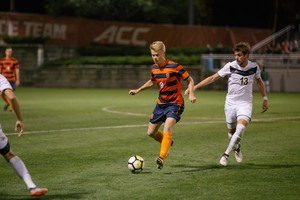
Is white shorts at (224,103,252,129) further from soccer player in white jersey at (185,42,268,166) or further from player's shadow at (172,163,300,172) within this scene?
player's shadow at (172,163,300,172)

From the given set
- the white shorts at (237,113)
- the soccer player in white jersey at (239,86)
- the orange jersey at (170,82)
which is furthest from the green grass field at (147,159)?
the orange jersey at (170,82)

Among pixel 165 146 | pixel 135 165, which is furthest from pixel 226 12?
pixel 135 165

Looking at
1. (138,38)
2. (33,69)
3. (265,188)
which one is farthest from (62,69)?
(265,188)

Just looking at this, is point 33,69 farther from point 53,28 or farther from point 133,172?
point 133,172

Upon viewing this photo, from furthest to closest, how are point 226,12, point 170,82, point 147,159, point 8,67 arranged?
point 226,12, point 8,67, point 147,159, point 170,82

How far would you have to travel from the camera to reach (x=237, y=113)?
A: 10.2 metres

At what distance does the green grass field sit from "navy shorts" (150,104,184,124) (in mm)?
720

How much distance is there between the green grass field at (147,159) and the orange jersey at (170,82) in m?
1.03

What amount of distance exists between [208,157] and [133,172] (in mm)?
1969

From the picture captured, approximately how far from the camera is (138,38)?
40.2 metres

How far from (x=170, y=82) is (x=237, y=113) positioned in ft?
3.85

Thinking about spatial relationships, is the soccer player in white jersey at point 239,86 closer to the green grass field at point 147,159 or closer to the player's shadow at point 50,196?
the green grass field at point 147,159

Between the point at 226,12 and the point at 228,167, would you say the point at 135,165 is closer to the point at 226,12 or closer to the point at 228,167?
the point at 228,167

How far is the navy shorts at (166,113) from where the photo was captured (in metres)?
9.90
